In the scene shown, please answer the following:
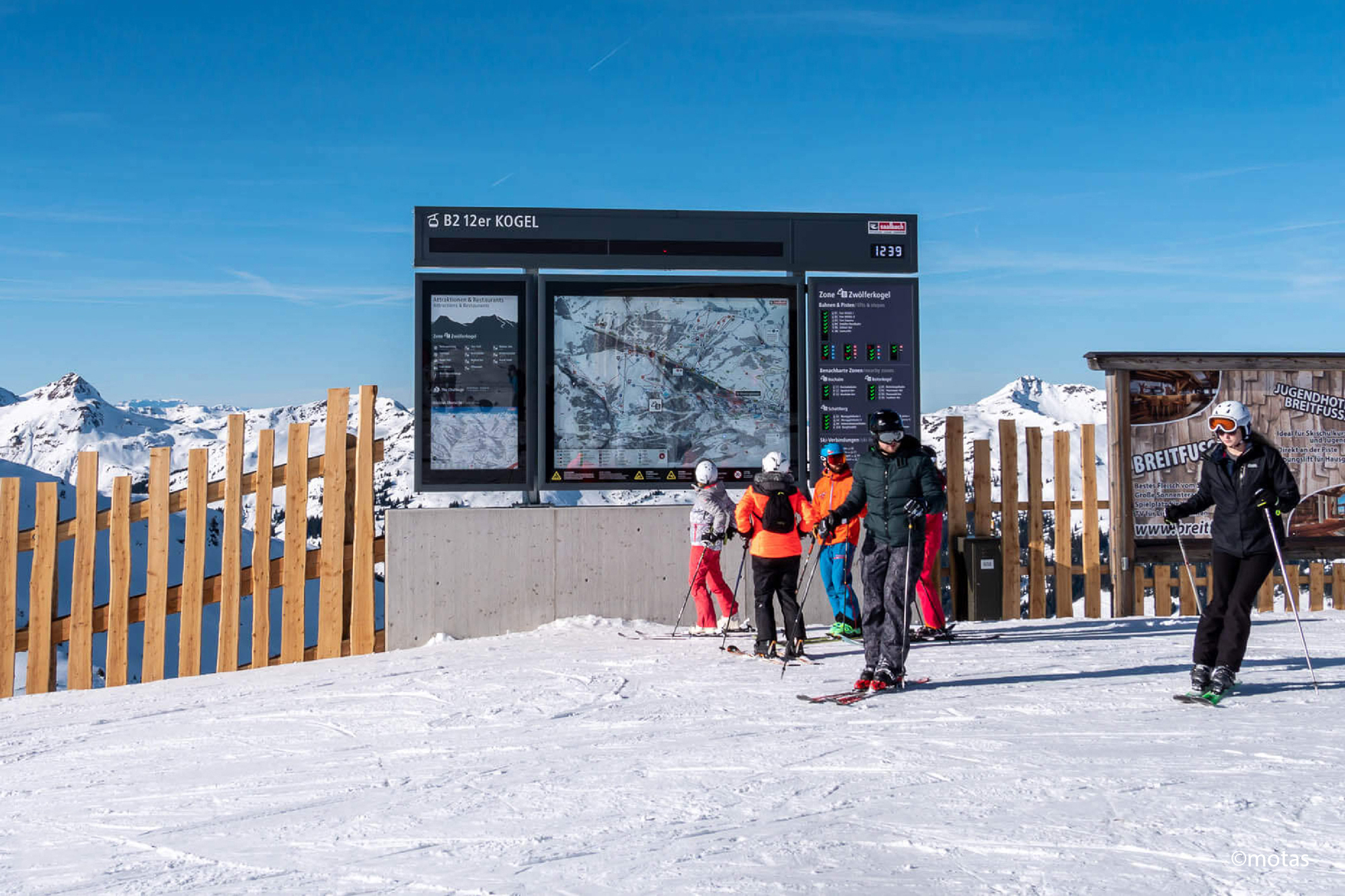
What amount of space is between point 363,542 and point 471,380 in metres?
1.88

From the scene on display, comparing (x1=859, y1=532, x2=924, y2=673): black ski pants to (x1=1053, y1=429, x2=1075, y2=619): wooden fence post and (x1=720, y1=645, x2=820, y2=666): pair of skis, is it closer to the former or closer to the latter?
(x1=720, y1=645, x2=820, y2=666): pair of skis

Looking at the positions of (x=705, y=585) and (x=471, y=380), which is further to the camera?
(x=471, y=380)

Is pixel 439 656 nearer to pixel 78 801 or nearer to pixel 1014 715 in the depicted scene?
pixel 78 801

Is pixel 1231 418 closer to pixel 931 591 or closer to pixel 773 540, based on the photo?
pixel 773 540

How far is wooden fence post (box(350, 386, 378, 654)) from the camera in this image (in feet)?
32.9

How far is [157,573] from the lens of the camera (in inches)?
388

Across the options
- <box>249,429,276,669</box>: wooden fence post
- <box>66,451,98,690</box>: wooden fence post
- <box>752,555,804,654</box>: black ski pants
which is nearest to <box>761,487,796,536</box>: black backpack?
<box>752,555,804,654</box>: black ski pants

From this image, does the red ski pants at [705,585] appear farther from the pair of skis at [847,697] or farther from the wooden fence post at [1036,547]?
the wooden fence post at [1036,547]

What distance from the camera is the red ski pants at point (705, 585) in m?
9.88

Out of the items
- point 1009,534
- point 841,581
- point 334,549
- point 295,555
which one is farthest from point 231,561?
point 1009,534

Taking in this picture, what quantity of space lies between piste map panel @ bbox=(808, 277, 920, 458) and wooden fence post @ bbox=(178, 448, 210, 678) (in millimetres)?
5868

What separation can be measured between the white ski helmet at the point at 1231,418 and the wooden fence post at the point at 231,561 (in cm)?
777

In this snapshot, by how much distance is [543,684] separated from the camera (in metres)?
7.51

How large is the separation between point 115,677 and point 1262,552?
9.45 m
